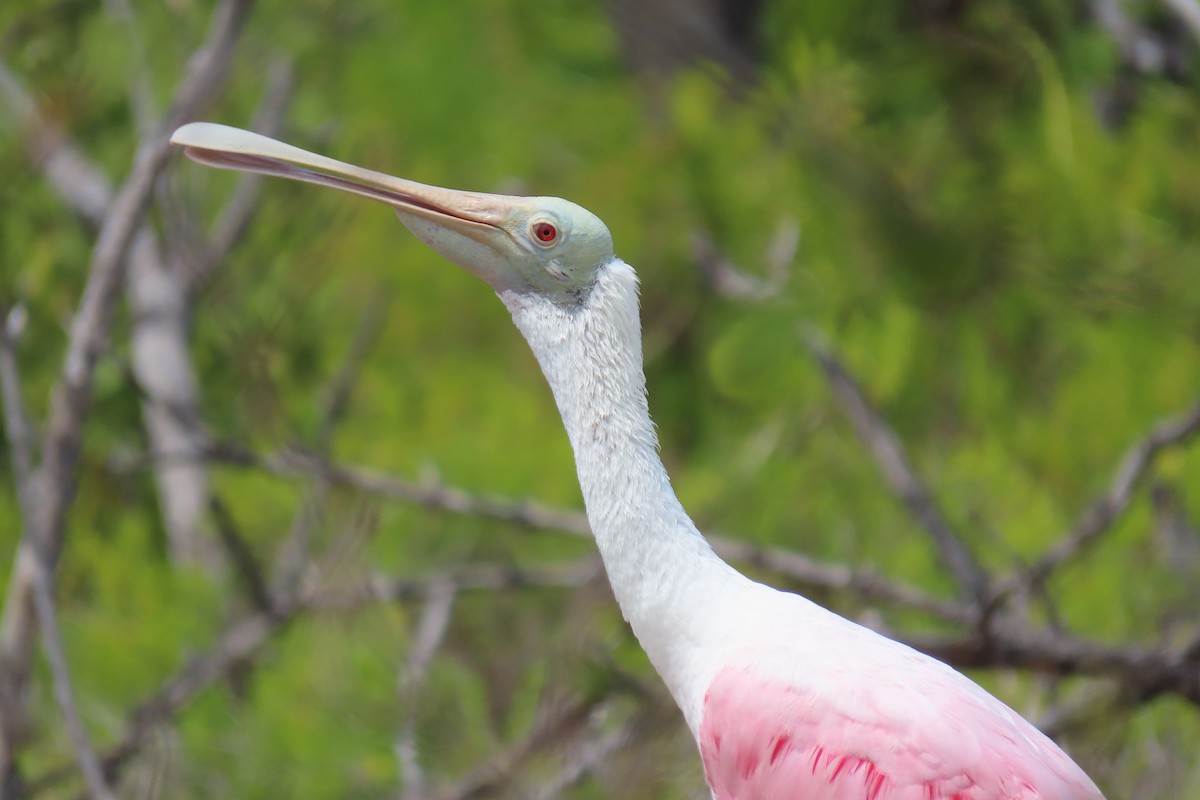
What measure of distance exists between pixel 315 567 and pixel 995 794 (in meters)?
2.12

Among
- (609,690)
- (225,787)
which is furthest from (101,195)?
(609,690)

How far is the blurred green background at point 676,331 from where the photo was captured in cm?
368

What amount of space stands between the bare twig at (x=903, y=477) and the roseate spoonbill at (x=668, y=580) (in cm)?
97

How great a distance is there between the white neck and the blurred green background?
0.83m

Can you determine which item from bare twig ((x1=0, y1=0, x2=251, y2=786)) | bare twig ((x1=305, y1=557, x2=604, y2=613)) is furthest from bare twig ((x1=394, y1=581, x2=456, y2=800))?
bare twig ((x1=0, y1=0, x2=251, y2=786))

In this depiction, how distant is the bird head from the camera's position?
7.89ft

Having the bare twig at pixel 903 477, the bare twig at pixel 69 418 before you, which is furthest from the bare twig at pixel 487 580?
the bare twig at pixel 69 418

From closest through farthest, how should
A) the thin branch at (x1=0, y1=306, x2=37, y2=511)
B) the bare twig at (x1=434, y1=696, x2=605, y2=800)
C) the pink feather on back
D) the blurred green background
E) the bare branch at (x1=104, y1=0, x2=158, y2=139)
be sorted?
the pink feather on back < the thin branch at (x1=0, y1=306, x2=37, y2=511) < the bare twig at (x1=434, y1=696, x2=605, y2=800) < the blurred green background < the bare branch at (x1=104, y1=0, x2=158, y2=139)

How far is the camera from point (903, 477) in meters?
3.76

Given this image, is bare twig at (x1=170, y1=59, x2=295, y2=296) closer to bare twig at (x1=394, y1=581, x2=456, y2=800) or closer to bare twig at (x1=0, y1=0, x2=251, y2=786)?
bare twig at (x1=394, y1=581, x2=456, y2=800)

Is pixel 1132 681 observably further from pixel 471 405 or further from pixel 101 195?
pixel 101 195

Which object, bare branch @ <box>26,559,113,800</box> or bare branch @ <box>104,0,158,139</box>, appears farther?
bare branch @ <box>104,0,158,139</box>

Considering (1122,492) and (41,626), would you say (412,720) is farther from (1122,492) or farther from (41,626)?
(1122,492)

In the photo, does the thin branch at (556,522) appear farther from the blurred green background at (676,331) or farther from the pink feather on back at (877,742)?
the pink feather on back at (877,742)
